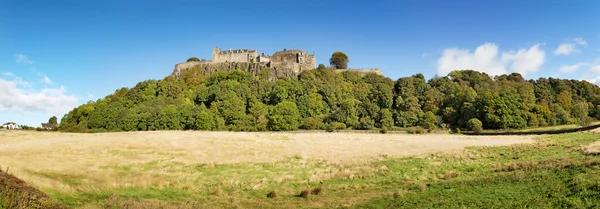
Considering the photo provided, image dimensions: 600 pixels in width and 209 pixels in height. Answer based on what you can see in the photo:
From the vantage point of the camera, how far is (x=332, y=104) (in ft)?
333

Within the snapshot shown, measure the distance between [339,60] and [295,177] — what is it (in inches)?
4562

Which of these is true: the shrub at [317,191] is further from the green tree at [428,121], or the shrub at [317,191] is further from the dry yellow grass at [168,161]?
the green tree at [428,121]

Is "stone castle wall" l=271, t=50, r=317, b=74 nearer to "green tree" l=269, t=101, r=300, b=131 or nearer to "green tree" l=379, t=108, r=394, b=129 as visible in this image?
"green tree" l=269, t=101, r=300, b=131

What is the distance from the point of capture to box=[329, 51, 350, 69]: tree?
14100cm

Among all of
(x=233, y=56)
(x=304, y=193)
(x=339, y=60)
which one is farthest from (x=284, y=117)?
(x=304, y=193)

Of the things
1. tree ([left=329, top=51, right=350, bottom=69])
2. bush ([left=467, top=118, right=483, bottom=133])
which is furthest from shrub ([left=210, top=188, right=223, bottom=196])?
tree ([left=329, top=51, right=350, bottom=69])

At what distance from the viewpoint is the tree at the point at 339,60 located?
141 meters

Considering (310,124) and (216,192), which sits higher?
(310,124)

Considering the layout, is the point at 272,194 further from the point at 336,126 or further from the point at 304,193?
the point at 336,126

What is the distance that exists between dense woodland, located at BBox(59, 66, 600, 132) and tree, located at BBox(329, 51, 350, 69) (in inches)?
854

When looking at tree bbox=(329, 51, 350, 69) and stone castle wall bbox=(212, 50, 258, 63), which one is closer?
stone castle wall bbox=(212, 50, 258, 63)

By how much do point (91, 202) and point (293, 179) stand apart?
12793mm

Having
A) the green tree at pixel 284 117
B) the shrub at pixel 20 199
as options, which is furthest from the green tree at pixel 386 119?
the shrub at pixel 20 199

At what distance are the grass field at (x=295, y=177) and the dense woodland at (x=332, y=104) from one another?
1833 inches
